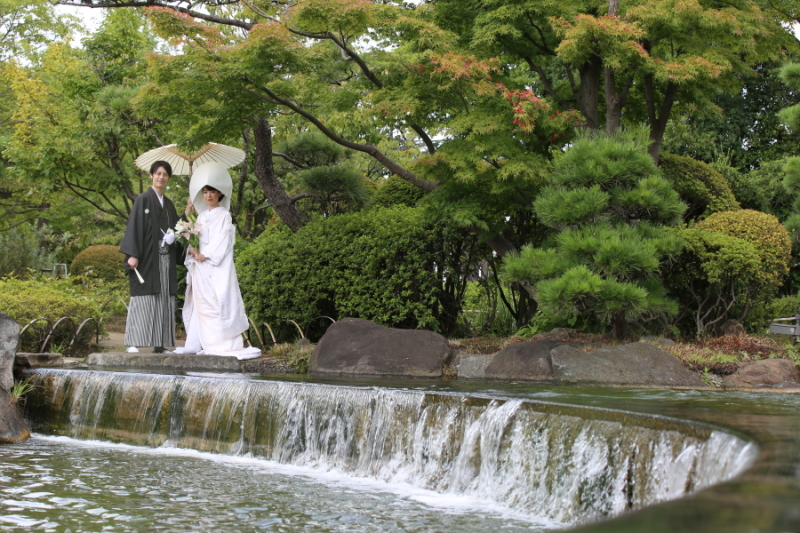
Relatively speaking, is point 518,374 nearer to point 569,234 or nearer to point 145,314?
point 569,234

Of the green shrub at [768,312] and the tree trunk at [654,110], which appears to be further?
the green shrub at [768,312]

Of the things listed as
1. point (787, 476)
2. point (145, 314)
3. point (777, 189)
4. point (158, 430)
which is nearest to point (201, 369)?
point (145, 314)

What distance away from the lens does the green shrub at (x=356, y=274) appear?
10070mm

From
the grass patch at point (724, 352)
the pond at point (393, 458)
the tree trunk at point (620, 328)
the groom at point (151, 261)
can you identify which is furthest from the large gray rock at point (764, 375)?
the groom at point (151, 261)

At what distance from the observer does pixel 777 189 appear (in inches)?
520

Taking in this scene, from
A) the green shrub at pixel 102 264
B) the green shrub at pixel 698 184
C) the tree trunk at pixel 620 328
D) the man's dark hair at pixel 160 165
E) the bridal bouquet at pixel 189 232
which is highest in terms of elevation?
the green shrub at pixel 698 184

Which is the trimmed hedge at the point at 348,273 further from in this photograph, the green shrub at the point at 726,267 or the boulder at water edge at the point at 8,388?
the boulder at water edge at the point at 8,388

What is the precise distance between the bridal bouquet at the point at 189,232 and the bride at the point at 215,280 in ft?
0.19

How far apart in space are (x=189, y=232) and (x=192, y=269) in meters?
0.53

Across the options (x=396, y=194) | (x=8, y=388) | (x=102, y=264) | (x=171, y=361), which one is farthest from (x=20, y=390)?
(x=102, y=264)

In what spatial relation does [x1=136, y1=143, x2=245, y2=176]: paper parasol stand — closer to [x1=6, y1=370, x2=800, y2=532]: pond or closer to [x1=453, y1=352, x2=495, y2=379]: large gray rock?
[x1=6, y1=370, x2=800, y2=532]: pond

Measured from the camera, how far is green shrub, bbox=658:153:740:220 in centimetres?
1130

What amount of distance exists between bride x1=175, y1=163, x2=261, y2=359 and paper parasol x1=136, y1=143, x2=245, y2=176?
2.92ft

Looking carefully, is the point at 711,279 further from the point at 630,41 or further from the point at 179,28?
the point at 179,28
